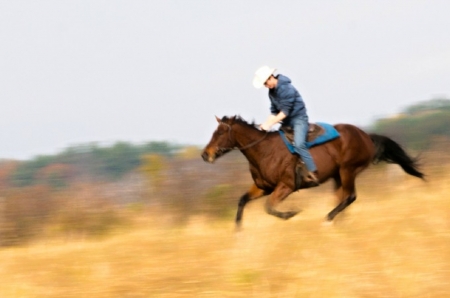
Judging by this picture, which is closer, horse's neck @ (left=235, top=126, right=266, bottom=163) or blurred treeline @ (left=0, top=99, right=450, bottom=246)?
horse's neck @ (left=235, top=126, right=266, bottom=163)

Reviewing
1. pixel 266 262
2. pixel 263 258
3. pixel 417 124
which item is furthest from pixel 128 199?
pixel 417 124

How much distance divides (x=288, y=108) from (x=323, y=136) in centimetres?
77

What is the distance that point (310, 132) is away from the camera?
10.9 m

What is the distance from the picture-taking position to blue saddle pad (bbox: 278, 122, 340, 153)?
10.8m

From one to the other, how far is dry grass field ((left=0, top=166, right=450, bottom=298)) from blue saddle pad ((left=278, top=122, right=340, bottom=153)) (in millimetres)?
1127

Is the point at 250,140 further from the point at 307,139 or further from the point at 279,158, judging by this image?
the point at 307,139

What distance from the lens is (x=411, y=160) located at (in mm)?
12352

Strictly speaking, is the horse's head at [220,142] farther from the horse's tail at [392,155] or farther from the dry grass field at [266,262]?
the horse's tail at [392,155]

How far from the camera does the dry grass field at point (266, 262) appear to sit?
8.20 m

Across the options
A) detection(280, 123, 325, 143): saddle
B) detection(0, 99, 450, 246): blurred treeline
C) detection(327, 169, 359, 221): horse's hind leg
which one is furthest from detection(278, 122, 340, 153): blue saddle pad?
detection(0, 99, 450, 246): blurred treeline

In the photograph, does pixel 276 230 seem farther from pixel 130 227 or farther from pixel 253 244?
pixel 130 227

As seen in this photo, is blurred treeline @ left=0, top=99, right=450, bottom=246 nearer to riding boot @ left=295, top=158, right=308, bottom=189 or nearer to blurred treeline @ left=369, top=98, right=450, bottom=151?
riding boot @ left=295, top=158, right=308, bottom=189

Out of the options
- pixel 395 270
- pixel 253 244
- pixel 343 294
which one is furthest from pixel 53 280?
pixel 395 270

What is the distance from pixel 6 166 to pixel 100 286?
2306 centimetres
